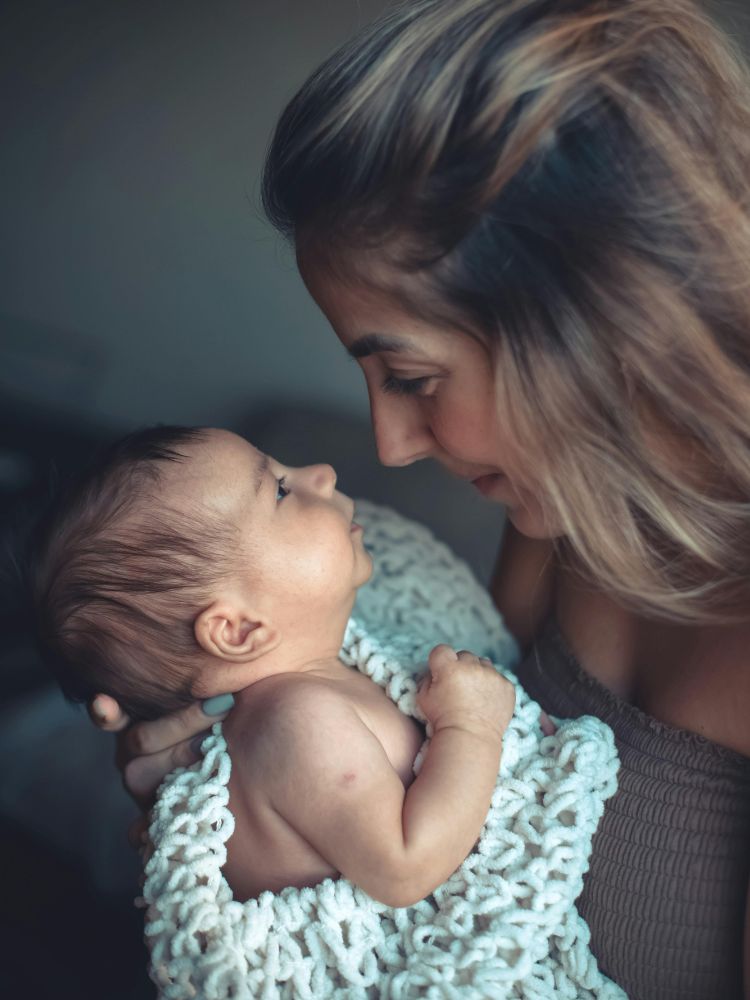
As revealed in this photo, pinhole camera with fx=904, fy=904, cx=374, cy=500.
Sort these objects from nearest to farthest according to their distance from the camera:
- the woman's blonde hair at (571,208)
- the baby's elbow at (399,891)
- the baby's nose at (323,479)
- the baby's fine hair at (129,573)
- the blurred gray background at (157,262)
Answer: the woman's blonde hair at (571,208), the baby's elbow at (399,891), the baby's fine hair at (129,573), the baby's nose at (323,479), the blurred gray background at (157,262)

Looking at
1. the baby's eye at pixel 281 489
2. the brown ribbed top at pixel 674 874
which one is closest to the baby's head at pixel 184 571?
the baby's eye at pixel 281 489

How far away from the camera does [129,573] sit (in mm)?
913

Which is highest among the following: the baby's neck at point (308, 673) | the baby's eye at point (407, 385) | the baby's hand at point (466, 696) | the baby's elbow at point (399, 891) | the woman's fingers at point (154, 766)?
the baby's eye at point (407, 385)

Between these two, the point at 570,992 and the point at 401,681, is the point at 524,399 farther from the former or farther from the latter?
the point at 570,992

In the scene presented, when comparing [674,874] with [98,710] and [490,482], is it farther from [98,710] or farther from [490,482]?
[98,710]

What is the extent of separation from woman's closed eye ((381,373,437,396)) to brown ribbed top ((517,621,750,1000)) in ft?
1.32

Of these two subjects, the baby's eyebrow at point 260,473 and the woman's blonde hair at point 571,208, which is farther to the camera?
the baby's eyebrow at point 260,473

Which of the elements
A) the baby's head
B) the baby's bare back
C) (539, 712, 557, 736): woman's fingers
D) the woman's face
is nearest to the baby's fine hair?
the baby's head

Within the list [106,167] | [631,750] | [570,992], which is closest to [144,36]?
[106,167]

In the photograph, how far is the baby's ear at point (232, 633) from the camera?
0.92 metres

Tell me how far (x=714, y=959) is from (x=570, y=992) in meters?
0.14

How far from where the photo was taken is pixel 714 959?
86 cm

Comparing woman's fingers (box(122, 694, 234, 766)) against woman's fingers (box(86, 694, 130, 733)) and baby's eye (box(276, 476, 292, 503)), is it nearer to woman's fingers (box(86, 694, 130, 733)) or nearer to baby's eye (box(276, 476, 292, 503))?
woman's fingers (box(86, 694, 130, 733))

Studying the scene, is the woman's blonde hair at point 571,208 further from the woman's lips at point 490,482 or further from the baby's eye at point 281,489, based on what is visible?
the baby's eye at point 281,489
